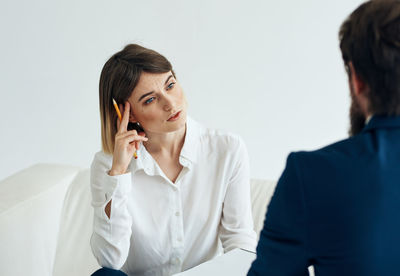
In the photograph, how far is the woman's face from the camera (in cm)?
182

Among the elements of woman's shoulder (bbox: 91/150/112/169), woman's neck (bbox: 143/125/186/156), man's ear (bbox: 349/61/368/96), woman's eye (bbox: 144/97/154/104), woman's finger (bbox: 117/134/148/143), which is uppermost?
man's ear (bbox: 349/61/368/96)

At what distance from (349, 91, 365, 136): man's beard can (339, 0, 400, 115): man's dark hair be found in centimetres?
6

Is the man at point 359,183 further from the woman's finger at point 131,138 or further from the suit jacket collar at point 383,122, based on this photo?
the woman's finger at point 131,138

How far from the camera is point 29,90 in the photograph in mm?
3650

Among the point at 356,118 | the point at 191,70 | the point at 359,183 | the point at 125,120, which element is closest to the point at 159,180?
the point at 125,120

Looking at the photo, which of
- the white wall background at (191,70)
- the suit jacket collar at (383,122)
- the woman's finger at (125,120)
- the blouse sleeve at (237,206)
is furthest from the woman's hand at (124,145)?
the white wall background at (191,70)

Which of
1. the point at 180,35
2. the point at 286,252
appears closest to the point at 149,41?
the point at 180,35

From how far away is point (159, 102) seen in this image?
1.83m

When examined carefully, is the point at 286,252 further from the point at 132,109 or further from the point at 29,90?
the point at 29,90

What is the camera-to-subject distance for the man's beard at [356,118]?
0.96m

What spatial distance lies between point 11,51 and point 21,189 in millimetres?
1451

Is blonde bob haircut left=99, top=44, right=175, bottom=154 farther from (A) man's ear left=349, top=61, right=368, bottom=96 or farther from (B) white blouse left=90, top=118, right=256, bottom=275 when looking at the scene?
(A) man's ear left=349, top=61, right=368, bottom=96

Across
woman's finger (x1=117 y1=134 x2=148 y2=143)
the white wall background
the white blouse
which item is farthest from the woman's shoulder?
the white wall background

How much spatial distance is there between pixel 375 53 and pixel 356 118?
16 centimetres
